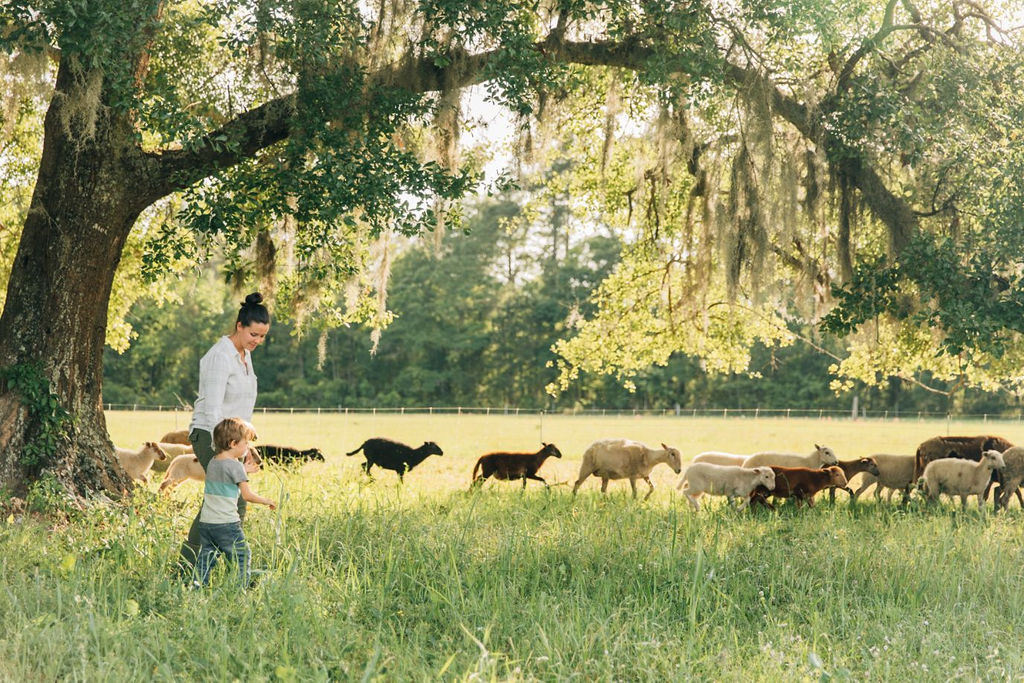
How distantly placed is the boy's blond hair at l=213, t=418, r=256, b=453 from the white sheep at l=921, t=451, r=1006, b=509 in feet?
27.2

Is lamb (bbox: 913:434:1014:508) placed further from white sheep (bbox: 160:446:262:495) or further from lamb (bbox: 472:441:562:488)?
white sheep (bbox: 160:446:262:495)

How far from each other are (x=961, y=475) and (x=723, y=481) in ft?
9.60

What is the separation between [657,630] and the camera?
5.77 metres

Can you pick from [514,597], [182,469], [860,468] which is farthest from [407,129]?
[860,468]

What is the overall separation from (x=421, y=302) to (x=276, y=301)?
50.2 m

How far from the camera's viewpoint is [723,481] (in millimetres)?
10500

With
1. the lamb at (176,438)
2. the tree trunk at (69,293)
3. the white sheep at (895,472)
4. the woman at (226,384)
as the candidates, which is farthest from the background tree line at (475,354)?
the woman at (226,384)

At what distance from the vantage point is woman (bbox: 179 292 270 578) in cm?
654

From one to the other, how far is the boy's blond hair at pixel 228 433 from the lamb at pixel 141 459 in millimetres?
6061

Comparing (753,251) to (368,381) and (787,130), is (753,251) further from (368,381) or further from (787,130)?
(368,381)

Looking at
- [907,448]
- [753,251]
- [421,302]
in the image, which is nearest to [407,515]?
[753,251]

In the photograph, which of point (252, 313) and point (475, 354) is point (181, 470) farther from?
point (475, 354)

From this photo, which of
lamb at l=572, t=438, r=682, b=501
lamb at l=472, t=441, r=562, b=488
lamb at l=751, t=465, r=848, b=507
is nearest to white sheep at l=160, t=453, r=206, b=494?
lamb at l=472, t=441, r=562, b=488

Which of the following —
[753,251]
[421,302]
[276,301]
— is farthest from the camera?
[421,302]
